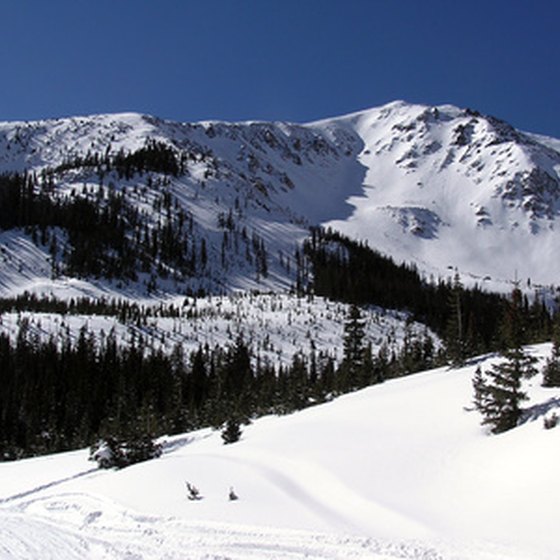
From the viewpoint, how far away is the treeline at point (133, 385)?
62828mm

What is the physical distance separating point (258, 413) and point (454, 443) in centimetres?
4066

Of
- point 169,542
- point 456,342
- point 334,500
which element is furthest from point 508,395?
point 456,342

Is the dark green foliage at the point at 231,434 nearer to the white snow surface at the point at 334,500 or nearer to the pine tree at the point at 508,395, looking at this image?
the white snow surface at the point at 334,500

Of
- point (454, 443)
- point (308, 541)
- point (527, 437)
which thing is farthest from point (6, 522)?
point (527, 437)

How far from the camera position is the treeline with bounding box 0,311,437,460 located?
62.8 m

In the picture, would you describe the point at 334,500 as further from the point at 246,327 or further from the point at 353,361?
the point at 246,327

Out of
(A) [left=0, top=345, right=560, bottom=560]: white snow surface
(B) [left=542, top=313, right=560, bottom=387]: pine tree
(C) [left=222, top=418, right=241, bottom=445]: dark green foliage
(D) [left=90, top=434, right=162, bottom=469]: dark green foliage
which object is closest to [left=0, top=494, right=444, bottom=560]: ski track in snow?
(A) [left=0, top=345, right=560, bottom=560]: white snow surface

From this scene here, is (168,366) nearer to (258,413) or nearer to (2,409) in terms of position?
(2,409)

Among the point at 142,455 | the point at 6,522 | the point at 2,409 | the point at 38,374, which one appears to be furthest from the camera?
the point at 38,374

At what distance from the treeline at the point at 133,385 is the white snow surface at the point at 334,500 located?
79.7 feet

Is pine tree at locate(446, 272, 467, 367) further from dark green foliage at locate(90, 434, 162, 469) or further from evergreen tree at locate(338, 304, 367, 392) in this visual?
dark green foliage at locate(90, 434, 162, 469)

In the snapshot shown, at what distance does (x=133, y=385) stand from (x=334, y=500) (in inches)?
2983

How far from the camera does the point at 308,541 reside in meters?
13.6

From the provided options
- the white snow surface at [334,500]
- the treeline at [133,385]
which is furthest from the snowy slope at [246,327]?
the white snow surface at [334,500]
